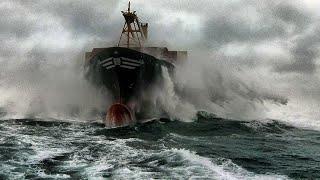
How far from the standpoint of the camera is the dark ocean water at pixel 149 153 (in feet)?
54.5

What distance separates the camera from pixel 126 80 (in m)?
34.9

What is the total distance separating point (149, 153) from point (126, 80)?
1522cm

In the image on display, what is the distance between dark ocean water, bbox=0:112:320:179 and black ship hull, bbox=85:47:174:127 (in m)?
2.62

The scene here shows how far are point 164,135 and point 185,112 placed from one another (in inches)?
534

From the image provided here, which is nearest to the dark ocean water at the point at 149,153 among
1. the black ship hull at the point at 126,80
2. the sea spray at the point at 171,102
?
the black ship hull at the point at 126,80

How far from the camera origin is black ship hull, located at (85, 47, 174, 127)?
112 ft

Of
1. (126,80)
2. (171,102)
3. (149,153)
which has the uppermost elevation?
(126,80)

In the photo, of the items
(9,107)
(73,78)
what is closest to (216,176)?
(73,78)

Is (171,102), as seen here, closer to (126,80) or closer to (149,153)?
(126,80)

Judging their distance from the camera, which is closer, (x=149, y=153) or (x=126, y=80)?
(x=149, y=153)

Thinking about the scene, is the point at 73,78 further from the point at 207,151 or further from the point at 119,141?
the point at 207,151

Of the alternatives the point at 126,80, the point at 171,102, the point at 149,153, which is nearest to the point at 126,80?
the point at 126,80

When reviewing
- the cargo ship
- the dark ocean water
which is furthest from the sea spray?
the dark ocean water

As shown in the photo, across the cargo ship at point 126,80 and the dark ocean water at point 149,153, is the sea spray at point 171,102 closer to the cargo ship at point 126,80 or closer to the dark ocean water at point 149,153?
the cargo ship at point 126,80
